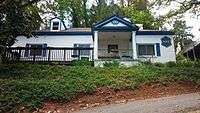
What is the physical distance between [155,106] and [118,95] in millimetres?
3246

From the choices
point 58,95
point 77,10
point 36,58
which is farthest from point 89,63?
point 77,10

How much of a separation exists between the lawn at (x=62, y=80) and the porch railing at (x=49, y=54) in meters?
3.52

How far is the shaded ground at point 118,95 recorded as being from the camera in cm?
1553

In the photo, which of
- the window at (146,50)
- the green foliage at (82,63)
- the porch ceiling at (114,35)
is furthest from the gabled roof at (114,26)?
the green foliage at (82,63)

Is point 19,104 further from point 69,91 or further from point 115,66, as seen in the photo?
point 115,66

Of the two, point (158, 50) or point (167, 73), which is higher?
point (158, 50)

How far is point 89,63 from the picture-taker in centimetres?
2614

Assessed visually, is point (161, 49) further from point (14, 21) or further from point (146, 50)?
point (14, 21)

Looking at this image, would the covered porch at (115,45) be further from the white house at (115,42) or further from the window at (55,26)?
the window at (55,26)

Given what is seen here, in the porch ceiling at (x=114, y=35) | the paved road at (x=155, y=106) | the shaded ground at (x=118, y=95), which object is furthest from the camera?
the porch ceiling at (x=114, y=35)

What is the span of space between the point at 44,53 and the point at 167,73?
41.9 feet

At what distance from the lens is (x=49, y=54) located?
27.2 meters

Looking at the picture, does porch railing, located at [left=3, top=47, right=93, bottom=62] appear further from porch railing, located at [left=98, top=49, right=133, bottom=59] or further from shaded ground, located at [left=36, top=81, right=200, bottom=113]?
shaded ground, located at [left=36, top=81, right=200, bottom=113]

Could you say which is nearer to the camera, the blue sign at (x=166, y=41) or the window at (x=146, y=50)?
the window at (x=146, y=50)
